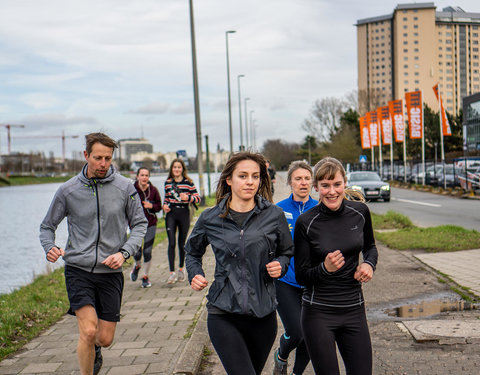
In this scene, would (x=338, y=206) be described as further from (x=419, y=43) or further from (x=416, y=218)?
(x=419, y=43)

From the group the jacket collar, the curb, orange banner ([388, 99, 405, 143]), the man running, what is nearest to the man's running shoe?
the man running

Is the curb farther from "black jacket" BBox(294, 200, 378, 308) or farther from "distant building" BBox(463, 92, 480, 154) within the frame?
"distant building" BBox(463, 92, 480, 154)

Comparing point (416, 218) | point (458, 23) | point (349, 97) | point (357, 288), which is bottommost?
point (416, 218)

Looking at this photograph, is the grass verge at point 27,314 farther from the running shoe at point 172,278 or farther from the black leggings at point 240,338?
the black leggings at point 240,338

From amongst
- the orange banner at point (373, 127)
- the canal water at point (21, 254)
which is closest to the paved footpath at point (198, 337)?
the canal water at point (21, 254)

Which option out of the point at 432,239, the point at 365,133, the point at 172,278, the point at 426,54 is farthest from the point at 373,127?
the point at 426,54

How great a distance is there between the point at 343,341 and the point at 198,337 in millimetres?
2662

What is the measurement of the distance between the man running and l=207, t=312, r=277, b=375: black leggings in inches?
49.7

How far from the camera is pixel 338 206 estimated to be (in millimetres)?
3537

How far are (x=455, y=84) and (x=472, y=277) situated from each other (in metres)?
168

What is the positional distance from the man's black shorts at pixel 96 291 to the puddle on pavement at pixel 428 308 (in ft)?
11.9

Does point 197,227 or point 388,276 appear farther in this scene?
point 388,276

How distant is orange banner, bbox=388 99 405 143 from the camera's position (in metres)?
42.4

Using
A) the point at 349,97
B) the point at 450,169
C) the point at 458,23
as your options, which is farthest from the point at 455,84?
the point at 450,169
